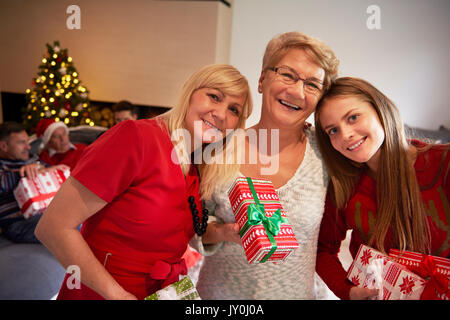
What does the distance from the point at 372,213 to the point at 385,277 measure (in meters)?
0.21

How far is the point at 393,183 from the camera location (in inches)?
37.0

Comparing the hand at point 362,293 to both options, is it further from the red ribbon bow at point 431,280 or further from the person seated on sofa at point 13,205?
the person seated on sofa at point 13,205

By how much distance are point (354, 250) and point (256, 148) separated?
522mm

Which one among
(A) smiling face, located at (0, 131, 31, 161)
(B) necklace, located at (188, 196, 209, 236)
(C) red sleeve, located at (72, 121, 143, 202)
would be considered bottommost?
(A) smiling face, located at (0, 131, 31, 161)

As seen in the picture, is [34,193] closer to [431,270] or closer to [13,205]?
[13,205]

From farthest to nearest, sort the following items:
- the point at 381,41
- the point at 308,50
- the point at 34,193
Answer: the point at 34,193 → the point at 381,41 → the point at 308,50

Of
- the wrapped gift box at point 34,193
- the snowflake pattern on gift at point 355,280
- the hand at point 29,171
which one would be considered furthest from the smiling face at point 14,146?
the snowflake pattern on gift at point 355,280

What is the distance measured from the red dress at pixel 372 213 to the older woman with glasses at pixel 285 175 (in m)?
0.07

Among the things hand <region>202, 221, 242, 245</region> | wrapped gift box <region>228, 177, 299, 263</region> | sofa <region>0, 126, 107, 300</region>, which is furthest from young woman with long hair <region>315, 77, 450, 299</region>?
sofa <region>0, 126, 107, 300</region>

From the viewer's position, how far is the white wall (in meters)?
1.09

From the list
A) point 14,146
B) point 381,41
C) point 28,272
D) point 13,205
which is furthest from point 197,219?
point 14,146

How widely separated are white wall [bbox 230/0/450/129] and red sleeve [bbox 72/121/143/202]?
2.02 feet

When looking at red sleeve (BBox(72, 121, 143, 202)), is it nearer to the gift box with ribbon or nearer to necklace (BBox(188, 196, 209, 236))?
necklace (BBox(188, 196, 209, 236))

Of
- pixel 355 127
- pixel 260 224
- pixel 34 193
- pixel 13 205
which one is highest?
pixel 355 127
